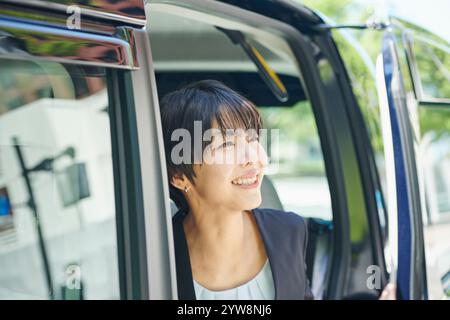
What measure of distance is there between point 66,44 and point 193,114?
0.38m

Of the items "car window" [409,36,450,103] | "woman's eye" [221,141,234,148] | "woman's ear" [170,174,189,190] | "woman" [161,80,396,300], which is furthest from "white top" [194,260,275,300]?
"car window" [409,36,450,103]

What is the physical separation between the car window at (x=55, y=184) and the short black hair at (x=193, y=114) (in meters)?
0.16

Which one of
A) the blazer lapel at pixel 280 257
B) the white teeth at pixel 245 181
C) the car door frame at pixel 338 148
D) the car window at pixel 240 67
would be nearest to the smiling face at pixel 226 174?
the white teeth at pixel 245 181

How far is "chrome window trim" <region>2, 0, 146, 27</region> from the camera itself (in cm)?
157

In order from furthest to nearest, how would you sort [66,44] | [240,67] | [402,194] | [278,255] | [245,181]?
1. [240,67]
2. [402,194]
3. [278,255]
4. [245,181]
5. [66,44]

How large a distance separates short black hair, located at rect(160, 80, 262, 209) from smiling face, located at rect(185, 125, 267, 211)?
0.8 inches

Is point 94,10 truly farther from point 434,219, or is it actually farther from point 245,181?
point 434,219

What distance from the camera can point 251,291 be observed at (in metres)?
1.97

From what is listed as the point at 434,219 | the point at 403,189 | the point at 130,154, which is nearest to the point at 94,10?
the point at 130,154

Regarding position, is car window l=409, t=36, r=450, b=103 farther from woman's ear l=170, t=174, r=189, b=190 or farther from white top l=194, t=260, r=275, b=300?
woman's ear l=170, t=174, r=189, b=190

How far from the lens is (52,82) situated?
1.66 metres

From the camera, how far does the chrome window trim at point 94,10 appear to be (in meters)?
1.57
